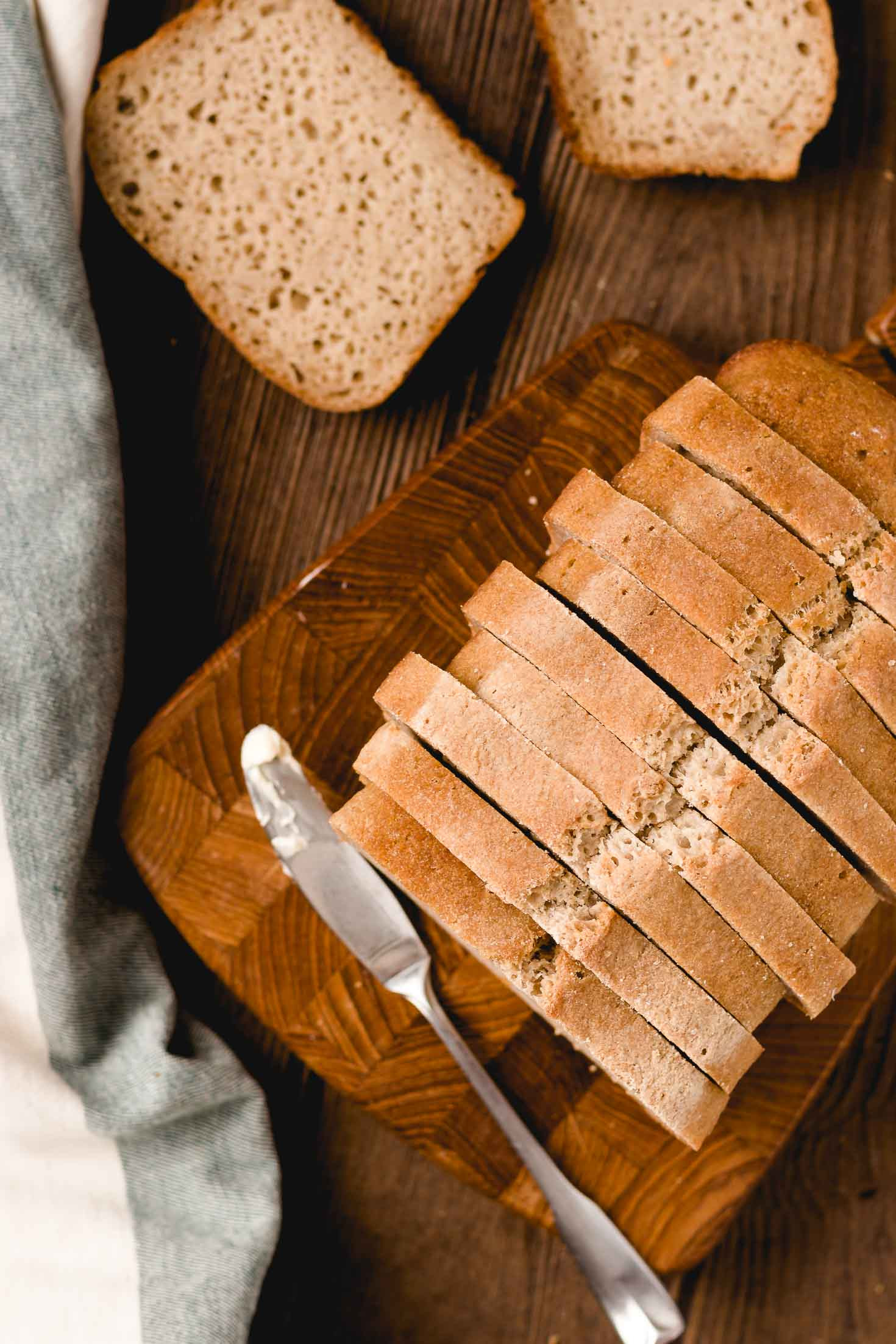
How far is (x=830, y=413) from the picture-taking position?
1995 millimetres

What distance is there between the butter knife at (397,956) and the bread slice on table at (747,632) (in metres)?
0.79

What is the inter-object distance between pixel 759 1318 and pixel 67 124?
10.1ft

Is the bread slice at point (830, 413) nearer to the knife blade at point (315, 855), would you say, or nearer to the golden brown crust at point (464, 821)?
the golden brown crust at point (464, 821)

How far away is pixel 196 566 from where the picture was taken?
256cm

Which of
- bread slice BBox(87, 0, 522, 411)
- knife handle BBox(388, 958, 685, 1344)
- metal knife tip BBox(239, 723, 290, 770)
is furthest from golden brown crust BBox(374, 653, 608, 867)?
bread slice BBox(87, 0, 522, 411)

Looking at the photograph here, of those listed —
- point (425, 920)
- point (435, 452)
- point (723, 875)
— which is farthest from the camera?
point (435, 452)

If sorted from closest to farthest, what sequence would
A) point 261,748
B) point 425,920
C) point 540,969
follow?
1. point 540,969
2. point 261,748
3. point 425,920

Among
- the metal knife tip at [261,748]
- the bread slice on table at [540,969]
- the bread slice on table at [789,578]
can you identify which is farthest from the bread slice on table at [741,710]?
the metal knife tip at [261,748]

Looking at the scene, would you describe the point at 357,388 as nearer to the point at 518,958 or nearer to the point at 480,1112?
the point at 518,958

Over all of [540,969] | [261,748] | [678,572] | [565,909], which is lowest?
[261,748]

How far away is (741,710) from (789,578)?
0.25m

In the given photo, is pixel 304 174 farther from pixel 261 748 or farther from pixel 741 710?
pixel 741 710

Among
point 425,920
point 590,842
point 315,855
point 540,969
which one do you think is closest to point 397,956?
point 425,920

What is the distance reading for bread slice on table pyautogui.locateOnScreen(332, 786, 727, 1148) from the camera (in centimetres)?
189
